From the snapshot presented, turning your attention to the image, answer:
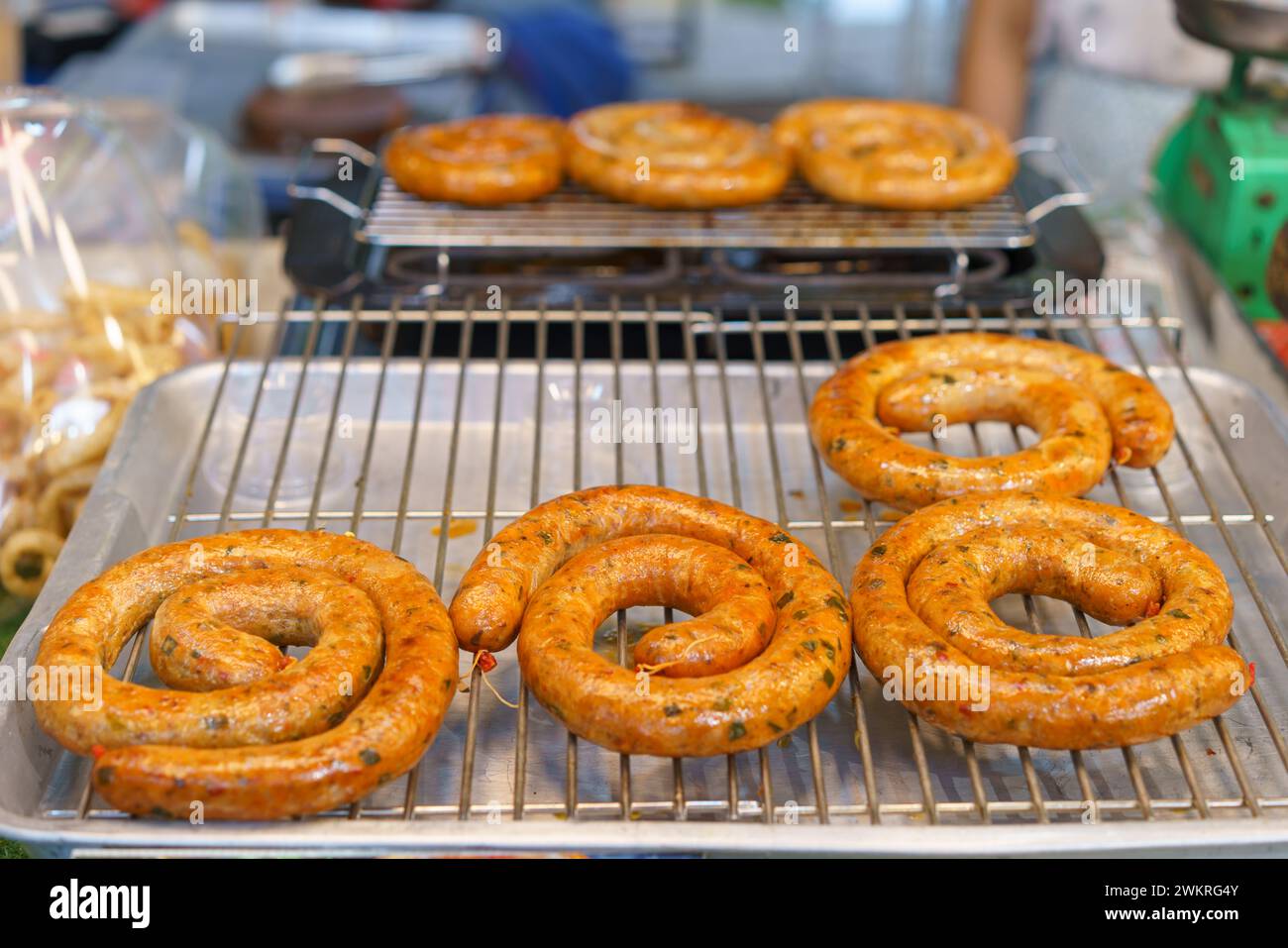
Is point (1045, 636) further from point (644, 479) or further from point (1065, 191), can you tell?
point (1065, 191)

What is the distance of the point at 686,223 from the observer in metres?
3.82

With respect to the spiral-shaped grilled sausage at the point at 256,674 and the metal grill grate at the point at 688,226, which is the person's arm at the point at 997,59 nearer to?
the metal grill grate at the point at 688,226

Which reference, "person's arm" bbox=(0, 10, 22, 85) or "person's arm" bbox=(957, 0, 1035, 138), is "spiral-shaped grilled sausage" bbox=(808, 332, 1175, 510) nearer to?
"person's arm" bbox=(957, 0, 1035, 138)

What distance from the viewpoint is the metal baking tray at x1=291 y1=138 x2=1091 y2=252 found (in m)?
3.65

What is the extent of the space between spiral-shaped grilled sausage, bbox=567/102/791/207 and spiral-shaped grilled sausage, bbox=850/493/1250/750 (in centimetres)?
162

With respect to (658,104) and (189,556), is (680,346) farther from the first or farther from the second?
(189,556)

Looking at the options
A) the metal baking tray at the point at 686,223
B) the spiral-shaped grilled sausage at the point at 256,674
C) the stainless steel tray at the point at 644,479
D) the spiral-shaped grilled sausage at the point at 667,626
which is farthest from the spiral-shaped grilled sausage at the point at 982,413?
the spiral-shaped grilled sausage at the point at 256,674

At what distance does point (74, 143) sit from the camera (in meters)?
3.53

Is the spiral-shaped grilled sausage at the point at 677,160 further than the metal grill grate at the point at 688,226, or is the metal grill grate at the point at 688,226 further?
the spiral-shaped grilled sausage at the point at 677,160

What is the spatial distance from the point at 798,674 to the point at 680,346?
5.75 feet

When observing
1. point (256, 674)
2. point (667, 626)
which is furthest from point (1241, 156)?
point (256, 674)

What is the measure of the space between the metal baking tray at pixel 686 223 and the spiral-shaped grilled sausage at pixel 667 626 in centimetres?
137

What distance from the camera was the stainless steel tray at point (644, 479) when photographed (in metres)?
1.86

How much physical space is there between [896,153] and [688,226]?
718 millimetres
